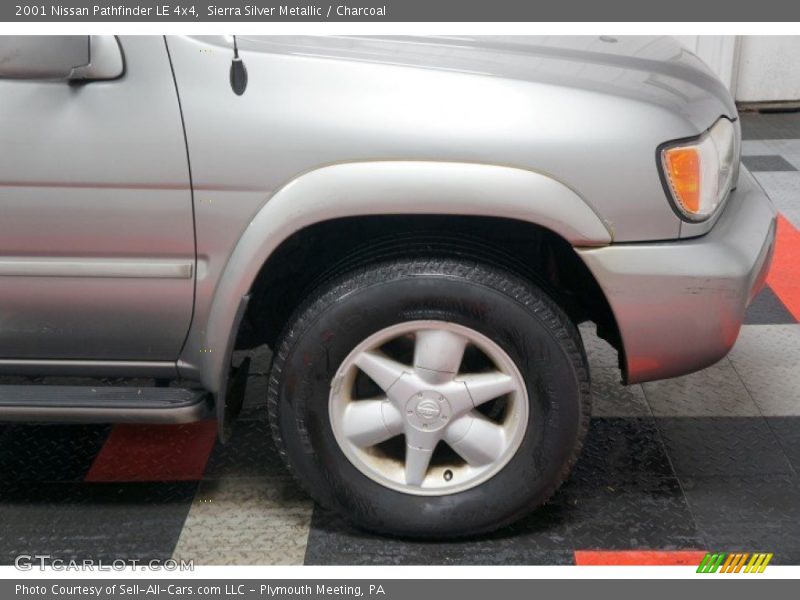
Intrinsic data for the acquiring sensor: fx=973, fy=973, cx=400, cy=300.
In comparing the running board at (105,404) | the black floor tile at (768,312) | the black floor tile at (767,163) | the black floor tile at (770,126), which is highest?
the running board at (105,404)

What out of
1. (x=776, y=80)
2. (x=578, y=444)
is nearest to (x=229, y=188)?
(x=578, y=444)

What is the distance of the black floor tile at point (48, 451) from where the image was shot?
2.53 meters

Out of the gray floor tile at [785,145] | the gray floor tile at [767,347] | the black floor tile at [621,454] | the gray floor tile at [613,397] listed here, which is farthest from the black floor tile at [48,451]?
the gray floor tile at [785,145]

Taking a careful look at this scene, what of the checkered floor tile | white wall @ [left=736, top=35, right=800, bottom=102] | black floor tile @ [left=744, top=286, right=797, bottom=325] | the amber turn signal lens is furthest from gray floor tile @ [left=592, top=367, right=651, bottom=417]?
white wall @ [left=736, top=35, right=800, bottom=102]

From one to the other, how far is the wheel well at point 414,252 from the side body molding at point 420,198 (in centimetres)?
10

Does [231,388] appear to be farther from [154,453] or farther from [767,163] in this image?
[767,163]

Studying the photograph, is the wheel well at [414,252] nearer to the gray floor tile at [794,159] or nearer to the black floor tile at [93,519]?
the black floor tile at [93,519]

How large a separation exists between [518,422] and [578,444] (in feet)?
0.48

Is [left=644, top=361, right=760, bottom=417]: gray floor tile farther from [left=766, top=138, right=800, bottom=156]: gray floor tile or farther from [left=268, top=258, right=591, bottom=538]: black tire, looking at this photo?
[left=766, top=138, right=800, bottom=156]: gray floor tile

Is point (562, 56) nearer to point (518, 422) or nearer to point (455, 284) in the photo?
point (455, 284)

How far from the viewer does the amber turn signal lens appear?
1981 mm

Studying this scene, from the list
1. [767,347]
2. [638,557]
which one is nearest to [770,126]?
[767,347]

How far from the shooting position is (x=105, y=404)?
2.14 meters

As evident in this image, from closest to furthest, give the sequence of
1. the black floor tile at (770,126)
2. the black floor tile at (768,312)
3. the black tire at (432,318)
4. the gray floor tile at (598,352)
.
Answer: the black tire at (432,318)
the gray floor tile at (598,352)
the black floor tile at (768,312)
the black floor tile at (770,126)
